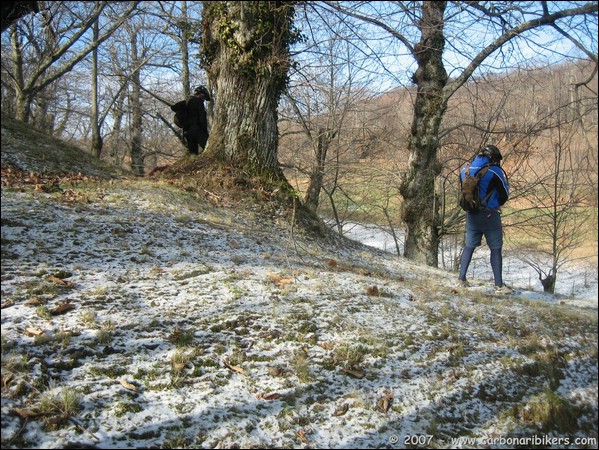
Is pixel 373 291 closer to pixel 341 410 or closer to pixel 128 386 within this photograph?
pixel 341 410

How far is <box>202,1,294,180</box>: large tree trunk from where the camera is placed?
683cm

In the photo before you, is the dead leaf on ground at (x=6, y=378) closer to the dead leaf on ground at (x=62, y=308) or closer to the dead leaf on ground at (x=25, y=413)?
the dead leaf on ground at (x=25, y=413)

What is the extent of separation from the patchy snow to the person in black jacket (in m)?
4.00

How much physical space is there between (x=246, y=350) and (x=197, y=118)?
678 centimetres

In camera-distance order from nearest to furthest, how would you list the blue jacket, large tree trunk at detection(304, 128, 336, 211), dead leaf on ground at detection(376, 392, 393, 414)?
dead leaf on ground at detection(376, 392, 393, 414), the blue jacket, large tree trunk at detection(304, 128, 336, 211)

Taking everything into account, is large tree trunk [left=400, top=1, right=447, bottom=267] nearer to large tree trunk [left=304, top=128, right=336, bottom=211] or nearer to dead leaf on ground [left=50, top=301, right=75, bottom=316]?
large tree trunk [left=304, top=128, right=336, bottom=211]

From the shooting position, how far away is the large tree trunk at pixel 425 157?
345 inches

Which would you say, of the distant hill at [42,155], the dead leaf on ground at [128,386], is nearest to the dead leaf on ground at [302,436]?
the dead leaf on ground at [128,386]

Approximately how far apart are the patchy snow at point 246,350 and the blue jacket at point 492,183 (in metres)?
1.23

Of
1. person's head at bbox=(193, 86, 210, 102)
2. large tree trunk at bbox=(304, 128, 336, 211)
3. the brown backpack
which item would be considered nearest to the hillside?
the brown backpack

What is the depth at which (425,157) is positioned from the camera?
359 inches

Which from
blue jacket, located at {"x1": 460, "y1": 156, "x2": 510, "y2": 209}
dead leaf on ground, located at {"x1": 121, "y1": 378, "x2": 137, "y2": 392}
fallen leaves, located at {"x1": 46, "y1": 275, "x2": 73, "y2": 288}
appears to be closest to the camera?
dead leaf on ground, located at {"x1": 121, "y1": 378, "x2": 137, "y2": 392}

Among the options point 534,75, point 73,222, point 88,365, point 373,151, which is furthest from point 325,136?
point 88,365

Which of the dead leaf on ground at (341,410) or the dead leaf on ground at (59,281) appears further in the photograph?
the dead leaf on ground at (59,281)
